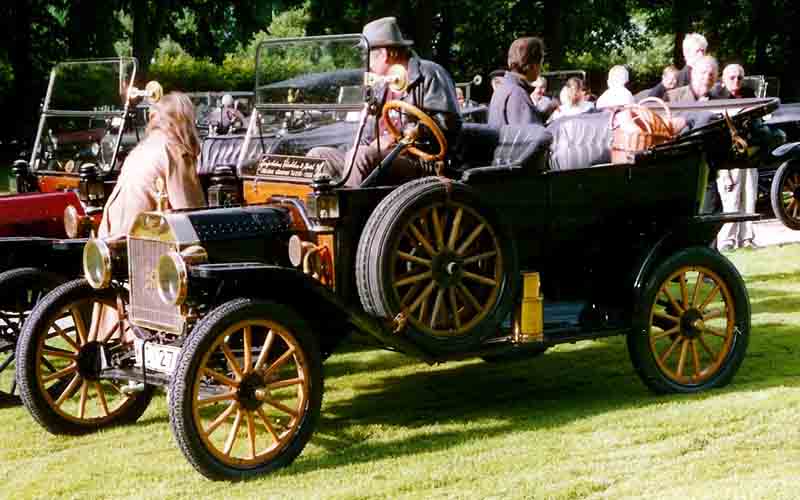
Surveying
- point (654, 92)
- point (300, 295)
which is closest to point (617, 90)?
point (654, 92)

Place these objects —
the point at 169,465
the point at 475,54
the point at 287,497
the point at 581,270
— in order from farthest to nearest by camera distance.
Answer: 1. the point at 475,54
2. the point at 581,270
3. the point at 169,465
4. the point at 287,497

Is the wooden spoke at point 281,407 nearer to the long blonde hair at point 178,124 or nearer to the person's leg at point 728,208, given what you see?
the long blonde hair at point 178,124

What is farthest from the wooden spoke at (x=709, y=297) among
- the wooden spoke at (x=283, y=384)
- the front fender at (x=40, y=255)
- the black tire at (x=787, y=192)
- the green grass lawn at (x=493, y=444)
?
the black tire at (x=787, y=192)

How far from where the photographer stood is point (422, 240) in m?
5.90

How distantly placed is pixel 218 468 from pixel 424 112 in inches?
81.2

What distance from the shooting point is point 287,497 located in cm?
515

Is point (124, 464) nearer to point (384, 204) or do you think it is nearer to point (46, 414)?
point (46, 414)

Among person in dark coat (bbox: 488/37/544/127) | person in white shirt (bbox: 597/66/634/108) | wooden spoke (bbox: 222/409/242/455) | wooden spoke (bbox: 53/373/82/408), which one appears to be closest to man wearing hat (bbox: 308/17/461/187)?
person in dark coat (bbox: 488/37/544/127)

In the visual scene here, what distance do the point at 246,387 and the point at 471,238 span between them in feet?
4.39

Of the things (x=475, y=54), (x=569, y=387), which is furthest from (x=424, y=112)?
(x=475, y=54)

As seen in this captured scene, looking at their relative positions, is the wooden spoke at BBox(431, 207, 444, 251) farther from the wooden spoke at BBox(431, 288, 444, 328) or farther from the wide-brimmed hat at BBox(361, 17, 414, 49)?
the wide-brimmed hat at BBox(361, 17, 414, 49)

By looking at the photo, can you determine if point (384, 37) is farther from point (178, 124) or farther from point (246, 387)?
point (246, 387)

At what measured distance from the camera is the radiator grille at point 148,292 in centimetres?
580

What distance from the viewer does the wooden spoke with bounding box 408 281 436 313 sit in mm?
5934
